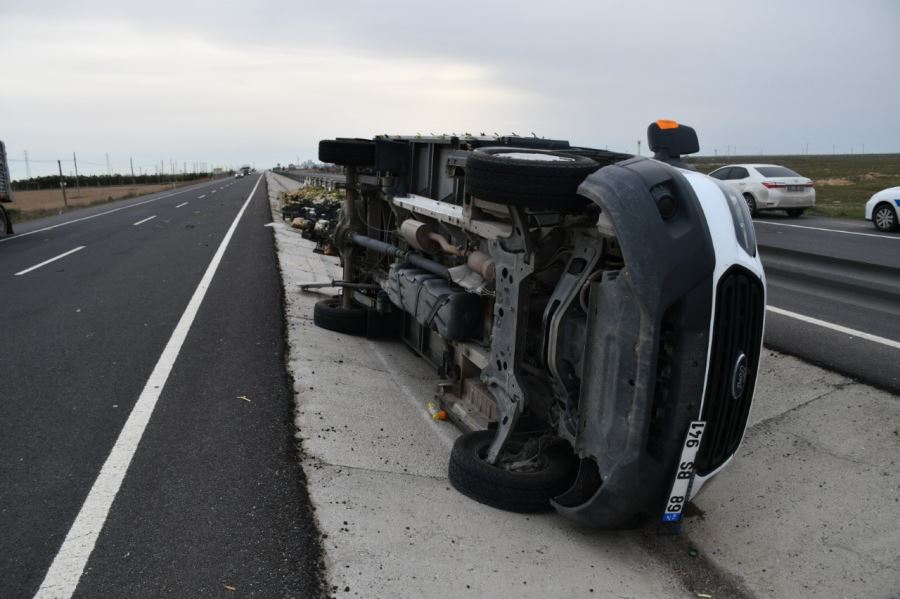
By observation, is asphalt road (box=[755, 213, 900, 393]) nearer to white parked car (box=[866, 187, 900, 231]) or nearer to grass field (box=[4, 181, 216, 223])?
white parked car (box=[866, 187, 900, 231])

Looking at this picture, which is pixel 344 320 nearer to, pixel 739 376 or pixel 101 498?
pixel 101 498

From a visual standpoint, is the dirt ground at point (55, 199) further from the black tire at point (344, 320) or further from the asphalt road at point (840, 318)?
the asphalt road at point (840, 318)

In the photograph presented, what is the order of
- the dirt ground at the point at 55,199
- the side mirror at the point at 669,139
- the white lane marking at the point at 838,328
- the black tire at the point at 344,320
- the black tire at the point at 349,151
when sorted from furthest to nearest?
the dirt ground at the point at 55,199, the black tire at the point at 344,320, the black tire at the point at 349,151, the white lane marking at the point at 838,328, the side mirror at the point at 669,139

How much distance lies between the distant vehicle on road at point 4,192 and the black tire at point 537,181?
17721 millimetres

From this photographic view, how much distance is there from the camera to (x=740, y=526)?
12.4ft

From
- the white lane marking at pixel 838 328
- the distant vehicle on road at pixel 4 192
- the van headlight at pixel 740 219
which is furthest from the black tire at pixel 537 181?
the distant vehicle on road at pixel 4 192

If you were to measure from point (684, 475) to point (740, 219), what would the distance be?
123 centimetres

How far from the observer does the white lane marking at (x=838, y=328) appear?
5761 mm

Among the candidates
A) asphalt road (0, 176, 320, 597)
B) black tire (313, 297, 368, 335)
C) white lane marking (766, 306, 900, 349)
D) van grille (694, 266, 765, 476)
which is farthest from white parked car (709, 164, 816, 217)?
van grille (694, 266, 765, 476)

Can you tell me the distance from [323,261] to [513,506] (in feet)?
32.6

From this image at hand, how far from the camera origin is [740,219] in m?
3.31

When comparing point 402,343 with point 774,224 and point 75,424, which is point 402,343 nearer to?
point 75,424

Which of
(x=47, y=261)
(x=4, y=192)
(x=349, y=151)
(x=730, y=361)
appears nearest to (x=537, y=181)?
(x=730, y=361)

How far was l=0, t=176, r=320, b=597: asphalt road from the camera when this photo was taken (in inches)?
125
